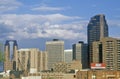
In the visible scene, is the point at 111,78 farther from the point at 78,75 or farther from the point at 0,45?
the point at 0,45

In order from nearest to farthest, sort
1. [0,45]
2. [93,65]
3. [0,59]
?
[0,59]
[0,45]
[93,65]

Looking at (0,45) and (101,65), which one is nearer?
(0,45)

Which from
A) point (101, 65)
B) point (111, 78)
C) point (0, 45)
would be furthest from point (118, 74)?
point (0, 45)

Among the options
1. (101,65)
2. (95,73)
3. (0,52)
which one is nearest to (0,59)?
(0,52)

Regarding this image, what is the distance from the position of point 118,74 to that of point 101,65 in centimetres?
1240

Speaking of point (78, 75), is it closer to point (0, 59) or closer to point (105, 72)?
point (105, 72)

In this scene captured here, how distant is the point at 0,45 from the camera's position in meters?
119

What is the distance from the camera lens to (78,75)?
152 metres

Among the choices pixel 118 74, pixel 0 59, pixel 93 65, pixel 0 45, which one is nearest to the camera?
pixel 0 59

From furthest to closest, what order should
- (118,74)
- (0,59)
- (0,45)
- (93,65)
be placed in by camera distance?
(93,65) → (118,74) → (0,45) → (0,59)

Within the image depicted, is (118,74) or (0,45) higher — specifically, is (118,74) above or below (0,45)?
below

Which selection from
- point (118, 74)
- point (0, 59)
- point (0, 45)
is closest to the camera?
point (0, 59)

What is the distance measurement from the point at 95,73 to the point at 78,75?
1522cm

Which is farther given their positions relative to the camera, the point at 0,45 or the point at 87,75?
the point at 87,75
